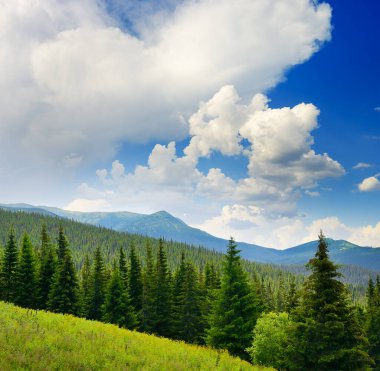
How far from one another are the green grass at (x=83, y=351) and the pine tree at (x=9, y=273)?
120 feet

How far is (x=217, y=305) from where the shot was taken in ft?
109

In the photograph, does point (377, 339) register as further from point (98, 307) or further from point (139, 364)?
point (139, 364)

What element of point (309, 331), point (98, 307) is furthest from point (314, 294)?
point (98, 307)

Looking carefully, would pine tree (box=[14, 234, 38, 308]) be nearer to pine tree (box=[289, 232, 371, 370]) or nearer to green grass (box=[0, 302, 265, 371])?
green grass (box=[0, 302, 265, 371])

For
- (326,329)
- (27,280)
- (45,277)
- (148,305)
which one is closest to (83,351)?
(326,329)

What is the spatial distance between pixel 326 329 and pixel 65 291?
37.8 meters

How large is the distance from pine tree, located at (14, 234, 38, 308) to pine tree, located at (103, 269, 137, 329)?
1062 cm

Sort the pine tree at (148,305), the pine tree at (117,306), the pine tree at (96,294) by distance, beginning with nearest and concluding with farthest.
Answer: the pine tree at (117,306) → the pine tree at (148,305) → the pine tree at (96,294)

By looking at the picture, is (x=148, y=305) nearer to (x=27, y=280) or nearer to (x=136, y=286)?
(x=136, y=286)

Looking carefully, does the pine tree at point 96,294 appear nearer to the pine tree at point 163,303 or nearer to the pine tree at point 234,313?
the pine tree at point 163,303

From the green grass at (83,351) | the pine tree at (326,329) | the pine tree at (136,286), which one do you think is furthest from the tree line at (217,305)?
the green grass at (83,351)

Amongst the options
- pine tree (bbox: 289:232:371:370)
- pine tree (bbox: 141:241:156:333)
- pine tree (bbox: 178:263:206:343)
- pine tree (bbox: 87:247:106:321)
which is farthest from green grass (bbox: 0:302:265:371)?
pine tree (bbox: 87:247:106:321)

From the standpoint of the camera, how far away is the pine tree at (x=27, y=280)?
4772 cm

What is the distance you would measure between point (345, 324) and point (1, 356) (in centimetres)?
1719
